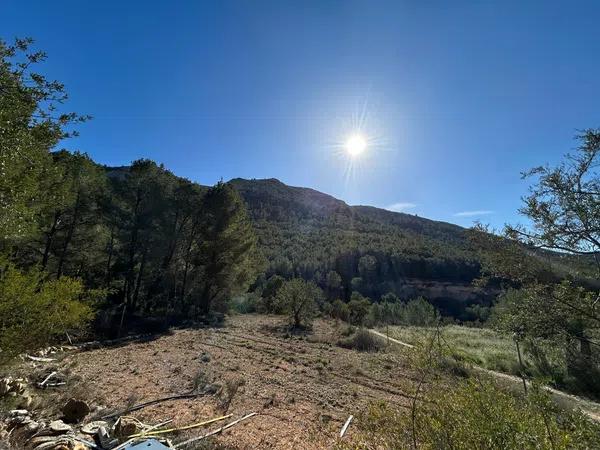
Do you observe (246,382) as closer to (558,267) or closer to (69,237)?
(558,267)

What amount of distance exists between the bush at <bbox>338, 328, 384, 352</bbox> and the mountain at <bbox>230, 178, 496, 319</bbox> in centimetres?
1986

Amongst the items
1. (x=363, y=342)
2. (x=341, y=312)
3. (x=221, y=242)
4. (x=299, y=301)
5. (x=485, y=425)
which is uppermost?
(x=221, y=242)

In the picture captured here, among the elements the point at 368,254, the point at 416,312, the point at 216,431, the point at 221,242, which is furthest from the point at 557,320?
the point at 368,254

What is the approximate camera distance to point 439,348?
364cm

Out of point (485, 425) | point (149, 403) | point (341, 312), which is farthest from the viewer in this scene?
point (341, 312)

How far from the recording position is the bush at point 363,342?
53.8ft

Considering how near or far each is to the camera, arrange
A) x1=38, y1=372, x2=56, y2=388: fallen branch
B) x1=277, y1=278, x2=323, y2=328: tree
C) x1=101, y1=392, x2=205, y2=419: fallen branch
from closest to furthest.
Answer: x1=101, y1=392, x2=205, y2=419: fallen branch → x1=38, y1=372, x2=56, y2=388: fallen branch → x1=277, y1=278, x2=323, y2=328: tree

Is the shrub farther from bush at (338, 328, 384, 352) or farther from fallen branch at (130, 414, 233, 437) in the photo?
fallen branch at (130, 414, 233, 437)

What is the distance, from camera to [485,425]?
234cm

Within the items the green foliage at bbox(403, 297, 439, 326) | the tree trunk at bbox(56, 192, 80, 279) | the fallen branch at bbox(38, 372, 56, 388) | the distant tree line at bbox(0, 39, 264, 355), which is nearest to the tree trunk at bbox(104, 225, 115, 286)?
the distant tree line at bbox(0, 39, 264, 355)

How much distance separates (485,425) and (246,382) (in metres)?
8.44

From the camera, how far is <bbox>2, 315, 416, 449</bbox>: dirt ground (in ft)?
21.5

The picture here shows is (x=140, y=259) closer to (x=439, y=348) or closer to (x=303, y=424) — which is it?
(x=303, y=424)

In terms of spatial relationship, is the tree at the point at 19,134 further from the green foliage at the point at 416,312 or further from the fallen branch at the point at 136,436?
the green foliage at the point at 416,312
